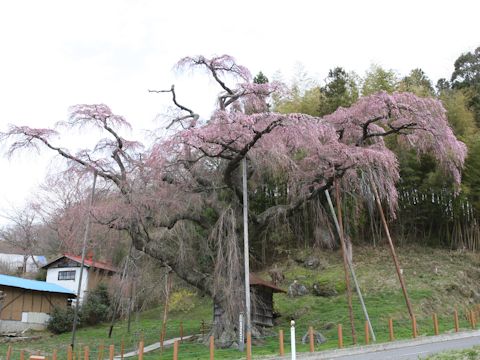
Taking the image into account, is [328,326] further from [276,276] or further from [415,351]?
[276,276]

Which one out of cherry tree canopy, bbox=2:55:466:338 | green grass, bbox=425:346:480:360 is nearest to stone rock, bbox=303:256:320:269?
cherry tree canopy, bbox=2:55:466:338

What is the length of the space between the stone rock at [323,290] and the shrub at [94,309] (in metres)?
14.6

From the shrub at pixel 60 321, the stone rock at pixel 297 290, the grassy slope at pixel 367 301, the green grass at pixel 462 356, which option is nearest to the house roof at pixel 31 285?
the shrub at pixel 60 321

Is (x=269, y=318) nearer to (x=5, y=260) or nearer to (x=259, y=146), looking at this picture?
(x=259, y=146)

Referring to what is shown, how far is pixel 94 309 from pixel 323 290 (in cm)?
1621

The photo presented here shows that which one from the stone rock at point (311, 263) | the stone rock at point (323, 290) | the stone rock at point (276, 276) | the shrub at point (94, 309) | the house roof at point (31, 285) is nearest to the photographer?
the stone rock at point (323, 290)

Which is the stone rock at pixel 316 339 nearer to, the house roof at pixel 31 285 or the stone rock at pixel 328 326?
the stone rock at pixel 328 326

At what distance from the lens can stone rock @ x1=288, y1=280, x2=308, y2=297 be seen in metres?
29.1

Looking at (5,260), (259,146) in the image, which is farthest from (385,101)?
(5,260)

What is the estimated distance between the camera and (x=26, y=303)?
110ft

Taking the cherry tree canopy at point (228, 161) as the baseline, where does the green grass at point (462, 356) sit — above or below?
below

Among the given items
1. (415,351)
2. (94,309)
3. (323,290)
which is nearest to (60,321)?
(94,309)

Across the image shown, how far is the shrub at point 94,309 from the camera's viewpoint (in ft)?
111

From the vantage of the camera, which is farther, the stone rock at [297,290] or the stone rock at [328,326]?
the stone rock at [297,290]
